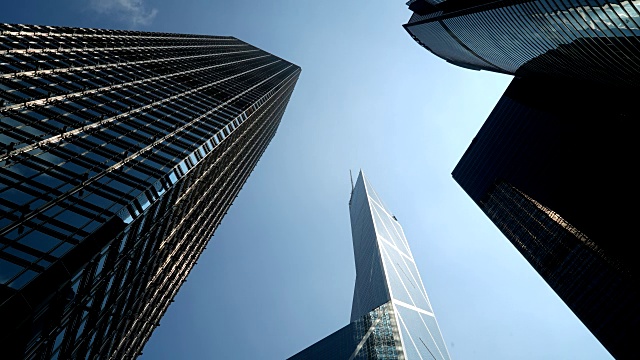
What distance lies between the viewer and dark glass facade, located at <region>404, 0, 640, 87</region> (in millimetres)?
58219

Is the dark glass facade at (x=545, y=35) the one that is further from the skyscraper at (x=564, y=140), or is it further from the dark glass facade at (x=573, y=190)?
the dark glass facade at (x=573, y=190)

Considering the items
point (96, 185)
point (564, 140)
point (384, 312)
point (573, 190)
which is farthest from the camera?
point (384, 312)

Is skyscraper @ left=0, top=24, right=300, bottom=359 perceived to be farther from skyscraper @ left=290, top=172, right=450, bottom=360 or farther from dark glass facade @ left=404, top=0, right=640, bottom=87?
dark glass facade @ left=404, top=0, right=640, bottom=87

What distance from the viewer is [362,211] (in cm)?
19512

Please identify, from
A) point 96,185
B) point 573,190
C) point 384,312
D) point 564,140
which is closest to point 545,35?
point 564,140

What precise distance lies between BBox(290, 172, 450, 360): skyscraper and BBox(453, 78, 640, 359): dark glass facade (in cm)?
3394

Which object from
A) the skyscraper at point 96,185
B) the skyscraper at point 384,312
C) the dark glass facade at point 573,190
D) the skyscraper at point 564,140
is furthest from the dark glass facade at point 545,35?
the skyscraper at point 384,312

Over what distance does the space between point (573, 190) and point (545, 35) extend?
35730mm

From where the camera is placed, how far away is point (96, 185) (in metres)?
22.7

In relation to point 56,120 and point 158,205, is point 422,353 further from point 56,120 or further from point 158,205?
point 56,120

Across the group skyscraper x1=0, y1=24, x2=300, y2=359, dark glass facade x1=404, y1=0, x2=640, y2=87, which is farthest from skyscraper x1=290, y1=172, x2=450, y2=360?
dark glass facade x1=404, y1=0, x2=640, y2=87

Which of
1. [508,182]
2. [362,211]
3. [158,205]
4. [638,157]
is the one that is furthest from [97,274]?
[362,211]

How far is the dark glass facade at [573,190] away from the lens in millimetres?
79625

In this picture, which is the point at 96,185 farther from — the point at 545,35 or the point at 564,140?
the point at 564,140
